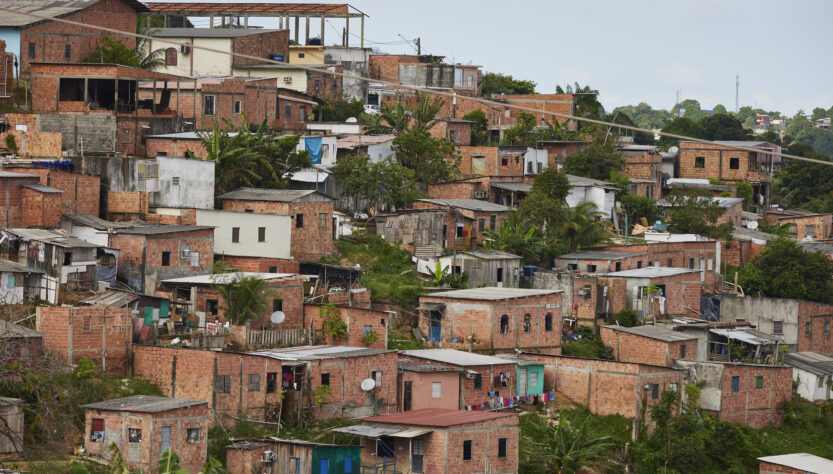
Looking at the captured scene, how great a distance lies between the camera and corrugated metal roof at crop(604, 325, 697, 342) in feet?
128

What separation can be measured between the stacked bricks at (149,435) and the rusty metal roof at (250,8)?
43.3 meters

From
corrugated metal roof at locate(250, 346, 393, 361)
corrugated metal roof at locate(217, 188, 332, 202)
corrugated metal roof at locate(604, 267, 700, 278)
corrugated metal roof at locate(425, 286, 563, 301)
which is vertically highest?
corrugated metal roof at locate(217, 188, 332, 202)

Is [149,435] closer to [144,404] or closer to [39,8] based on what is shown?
[144,404]

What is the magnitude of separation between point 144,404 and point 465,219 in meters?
20.6

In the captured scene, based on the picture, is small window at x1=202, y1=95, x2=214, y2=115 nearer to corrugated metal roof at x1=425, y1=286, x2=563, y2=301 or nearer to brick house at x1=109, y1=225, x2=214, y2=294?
brick house at x1=109, y1=225, x2=214, y2=294

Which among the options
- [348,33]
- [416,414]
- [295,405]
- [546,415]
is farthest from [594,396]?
[348,33]

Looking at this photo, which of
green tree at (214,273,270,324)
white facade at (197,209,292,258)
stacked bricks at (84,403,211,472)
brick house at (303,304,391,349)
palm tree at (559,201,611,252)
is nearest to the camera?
stacked bricks at (84,403,211,472)

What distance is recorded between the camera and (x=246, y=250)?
128 feet

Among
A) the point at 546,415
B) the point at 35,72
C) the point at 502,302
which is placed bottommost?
the point at 546,415

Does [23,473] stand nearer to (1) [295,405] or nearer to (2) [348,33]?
(1) [295,405]

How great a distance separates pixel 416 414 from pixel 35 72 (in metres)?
19.9

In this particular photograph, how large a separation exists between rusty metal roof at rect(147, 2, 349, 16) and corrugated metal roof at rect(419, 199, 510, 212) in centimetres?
2250

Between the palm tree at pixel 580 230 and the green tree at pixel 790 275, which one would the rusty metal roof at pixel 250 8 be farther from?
the green tree at pixel 790 275

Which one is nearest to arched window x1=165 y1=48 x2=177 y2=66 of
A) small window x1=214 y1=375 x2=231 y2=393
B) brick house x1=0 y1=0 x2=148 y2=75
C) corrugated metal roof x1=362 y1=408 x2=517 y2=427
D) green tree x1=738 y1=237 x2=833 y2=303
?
brick house x1=0 y1=0 x2=148 y2=75
